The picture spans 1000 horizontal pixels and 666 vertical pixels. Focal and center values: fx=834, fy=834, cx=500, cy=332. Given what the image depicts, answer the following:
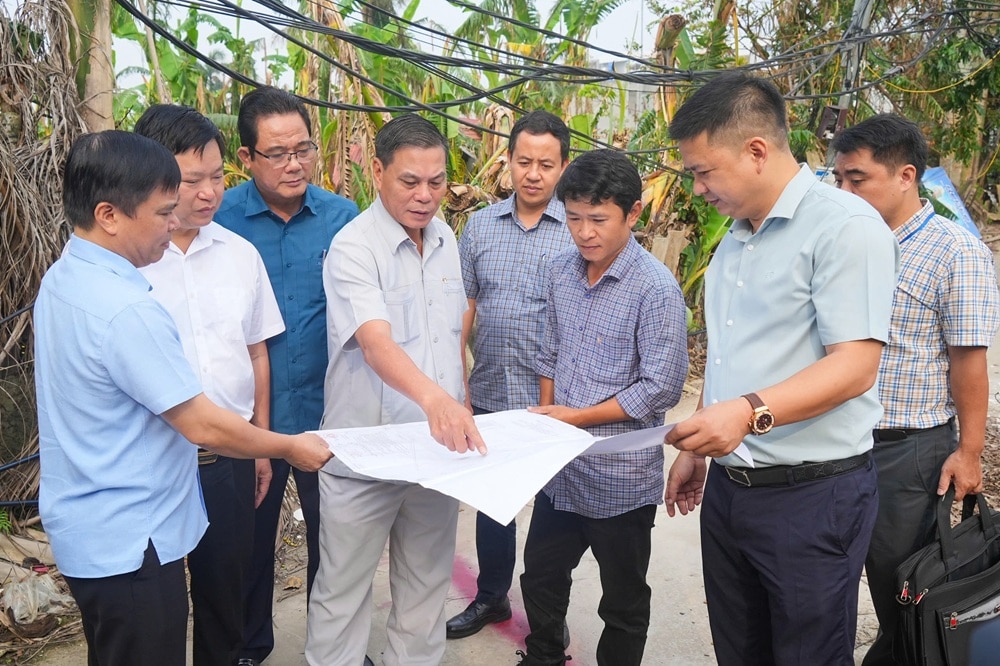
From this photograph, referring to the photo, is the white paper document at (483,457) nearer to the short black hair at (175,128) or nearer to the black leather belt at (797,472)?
the black leather belt at (797,472)

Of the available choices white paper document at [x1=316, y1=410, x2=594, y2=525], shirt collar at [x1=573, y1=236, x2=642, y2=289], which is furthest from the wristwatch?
shirt collar at [x1=573, y1=236, x2=642, y2=289]

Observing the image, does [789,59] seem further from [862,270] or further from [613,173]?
[862,270]

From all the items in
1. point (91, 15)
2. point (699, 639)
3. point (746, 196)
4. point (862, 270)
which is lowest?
point (699, 639)

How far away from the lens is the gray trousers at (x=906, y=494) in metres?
2.67

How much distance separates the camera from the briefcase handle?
8.18ft

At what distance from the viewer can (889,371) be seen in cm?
267

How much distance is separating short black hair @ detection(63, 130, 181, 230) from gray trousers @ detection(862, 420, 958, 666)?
2.30 metres

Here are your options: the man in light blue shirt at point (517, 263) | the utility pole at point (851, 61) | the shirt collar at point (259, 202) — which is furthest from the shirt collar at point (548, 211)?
the utility pole at point (851, 61)

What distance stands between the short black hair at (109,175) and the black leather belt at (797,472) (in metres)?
1.56

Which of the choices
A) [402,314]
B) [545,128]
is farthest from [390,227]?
[545,128]

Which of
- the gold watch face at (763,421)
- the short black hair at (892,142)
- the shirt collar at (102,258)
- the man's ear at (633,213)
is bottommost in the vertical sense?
the gold watch face at (763,421)

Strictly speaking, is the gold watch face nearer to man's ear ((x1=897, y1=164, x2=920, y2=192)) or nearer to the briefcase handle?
the briefcase handle

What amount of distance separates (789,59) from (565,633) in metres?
5.09

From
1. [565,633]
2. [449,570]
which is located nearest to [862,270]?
[449,570]
